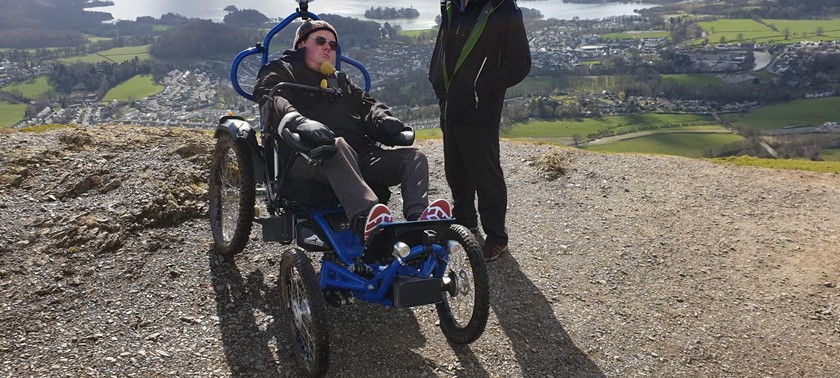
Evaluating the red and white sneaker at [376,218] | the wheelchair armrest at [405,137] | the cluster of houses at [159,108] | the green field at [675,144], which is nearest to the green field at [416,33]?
the green field at [675,144]

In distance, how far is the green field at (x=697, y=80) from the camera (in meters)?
54.2

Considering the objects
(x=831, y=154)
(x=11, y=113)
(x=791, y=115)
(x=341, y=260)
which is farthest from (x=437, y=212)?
(x=791, y=115)

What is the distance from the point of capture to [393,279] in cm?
379

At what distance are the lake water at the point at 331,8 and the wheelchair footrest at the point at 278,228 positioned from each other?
237 ft

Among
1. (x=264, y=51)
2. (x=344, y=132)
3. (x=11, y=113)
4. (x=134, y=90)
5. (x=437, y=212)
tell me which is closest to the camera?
(x=437, y=212)

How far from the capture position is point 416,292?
11.8 ft

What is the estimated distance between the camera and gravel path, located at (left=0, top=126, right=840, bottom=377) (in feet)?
13.6

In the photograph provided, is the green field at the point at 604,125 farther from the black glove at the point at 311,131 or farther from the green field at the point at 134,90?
the black glove at the point at 311,131

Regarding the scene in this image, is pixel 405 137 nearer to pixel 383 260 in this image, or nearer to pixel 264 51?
pixel 383 260

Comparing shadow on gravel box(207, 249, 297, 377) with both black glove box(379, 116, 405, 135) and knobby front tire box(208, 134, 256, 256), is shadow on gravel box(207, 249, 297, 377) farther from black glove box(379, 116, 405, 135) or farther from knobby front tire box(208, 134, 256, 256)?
black glove box(379, 116, 405, 135)

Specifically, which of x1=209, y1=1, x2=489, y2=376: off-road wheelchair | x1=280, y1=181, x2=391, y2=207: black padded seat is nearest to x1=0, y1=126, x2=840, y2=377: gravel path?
x1=209, y1=1, x2=489, y2=376: off-road wheelchair

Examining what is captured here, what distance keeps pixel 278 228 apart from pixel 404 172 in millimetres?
1203

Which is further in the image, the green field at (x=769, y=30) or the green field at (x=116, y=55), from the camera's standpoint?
the green field at (x=769, y=30)

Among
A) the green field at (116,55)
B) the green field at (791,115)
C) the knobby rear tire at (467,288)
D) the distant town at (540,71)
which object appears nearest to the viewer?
the knobby rear tire at (467,288)
